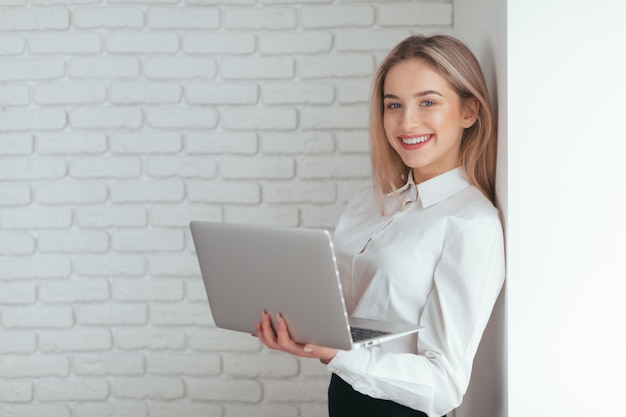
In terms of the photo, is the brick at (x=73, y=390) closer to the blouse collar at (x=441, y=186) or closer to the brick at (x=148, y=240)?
the brick at (x=148, y=240)

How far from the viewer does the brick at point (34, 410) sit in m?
3.08

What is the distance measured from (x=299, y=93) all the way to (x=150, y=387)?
1.23 meters

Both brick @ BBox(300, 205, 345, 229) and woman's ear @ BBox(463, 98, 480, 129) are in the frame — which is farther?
brick @ BBox(300, 205, 345, 229)

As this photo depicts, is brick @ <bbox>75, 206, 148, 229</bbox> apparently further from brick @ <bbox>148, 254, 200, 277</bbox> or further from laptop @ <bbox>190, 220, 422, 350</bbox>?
laptop @ <bbox>190, 220, 422, 350</bbox>

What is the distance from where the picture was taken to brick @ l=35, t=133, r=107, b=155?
299 cm

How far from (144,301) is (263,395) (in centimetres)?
56

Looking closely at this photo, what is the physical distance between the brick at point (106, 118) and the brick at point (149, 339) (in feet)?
2.49

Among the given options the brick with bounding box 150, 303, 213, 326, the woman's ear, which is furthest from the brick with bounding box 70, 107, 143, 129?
the woman's ear

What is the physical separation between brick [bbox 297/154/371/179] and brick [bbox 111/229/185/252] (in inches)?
20.7

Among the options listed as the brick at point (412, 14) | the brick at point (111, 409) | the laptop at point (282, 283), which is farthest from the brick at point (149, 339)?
the brick at point (412, 14)

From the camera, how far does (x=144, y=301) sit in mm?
3021
